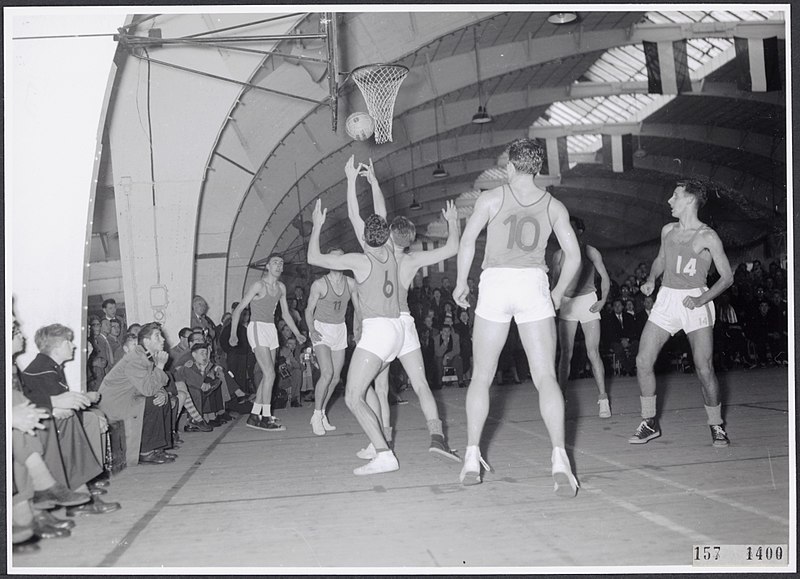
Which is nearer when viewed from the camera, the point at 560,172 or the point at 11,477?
the point at 11,477

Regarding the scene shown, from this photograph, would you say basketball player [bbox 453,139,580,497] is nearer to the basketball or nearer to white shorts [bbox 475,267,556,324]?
white shorts [bbox 475,267,556,324]

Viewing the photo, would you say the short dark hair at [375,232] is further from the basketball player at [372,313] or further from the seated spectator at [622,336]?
the seated spectator at [622,336]

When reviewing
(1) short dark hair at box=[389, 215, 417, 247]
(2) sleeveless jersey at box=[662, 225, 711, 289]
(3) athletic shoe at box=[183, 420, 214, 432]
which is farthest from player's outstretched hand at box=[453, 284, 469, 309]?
(3) athletic shoe at box=[183, 420, 214, 432]

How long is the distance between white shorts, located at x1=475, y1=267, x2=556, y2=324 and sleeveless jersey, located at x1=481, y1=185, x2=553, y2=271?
0.06m

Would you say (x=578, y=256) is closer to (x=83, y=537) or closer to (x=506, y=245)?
(x=506, y=245)

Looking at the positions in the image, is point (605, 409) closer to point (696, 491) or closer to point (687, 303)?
point (687, 303)

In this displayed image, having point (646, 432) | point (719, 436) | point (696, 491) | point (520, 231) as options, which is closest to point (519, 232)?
point (520, 231)

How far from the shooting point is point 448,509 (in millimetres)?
4527

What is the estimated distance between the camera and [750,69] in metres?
13.4

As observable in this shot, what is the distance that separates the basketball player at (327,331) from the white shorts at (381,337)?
226 centimetres

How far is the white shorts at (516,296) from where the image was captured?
502 centimetres

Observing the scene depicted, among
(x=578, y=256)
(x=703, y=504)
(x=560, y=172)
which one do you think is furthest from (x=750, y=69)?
(x=703, y=504)

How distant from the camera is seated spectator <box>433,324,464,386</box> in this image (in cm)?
1408

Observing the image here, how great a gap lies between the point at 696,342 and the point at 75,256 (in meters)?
4.97
